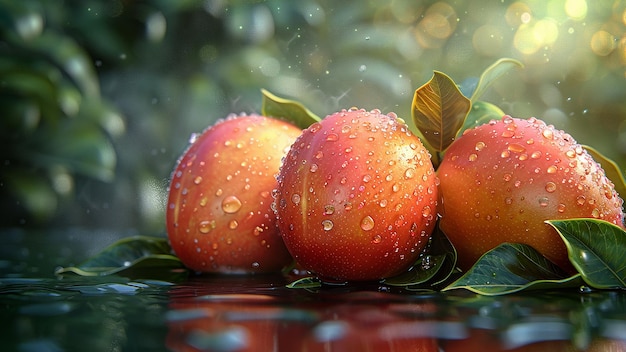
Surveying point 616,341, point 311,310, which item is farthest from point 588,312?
point 311,310

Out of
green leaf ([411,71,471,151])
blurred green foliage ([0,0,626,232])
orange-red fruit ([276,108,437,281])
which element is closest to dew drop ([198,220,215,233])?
orange-red fruit ([276,108,437,281])

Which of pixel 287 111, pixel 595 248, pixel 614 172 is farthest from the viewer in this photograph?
pixel 287 111

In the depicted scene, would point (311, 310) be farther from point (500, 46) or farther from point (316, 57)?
point (500, 46)

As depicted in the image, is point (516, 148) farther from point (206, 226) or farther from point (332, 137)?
point (206, 226)

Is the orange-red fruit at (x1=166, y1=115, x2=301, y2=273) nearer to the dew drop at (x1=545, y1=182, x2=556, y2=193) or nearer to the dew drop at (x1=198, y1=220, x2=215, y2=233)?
the dew drop at (x1=198, y1=220, x2=215, y2=233)

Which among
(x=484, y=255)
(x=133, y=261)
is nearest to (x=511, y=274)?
(x=484, y=255)

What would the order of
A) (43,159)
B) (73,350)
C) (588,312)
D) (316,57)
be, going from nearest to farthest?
(73,350) < (588,312) < (43,159) < (316,57)
